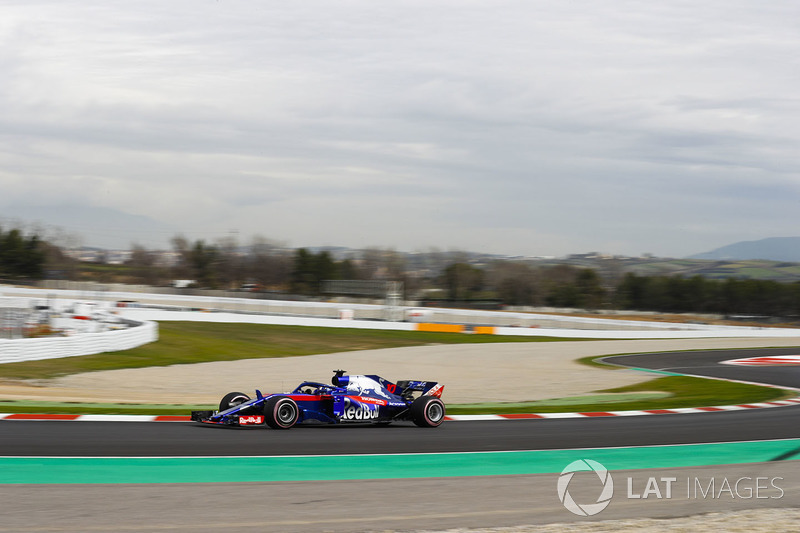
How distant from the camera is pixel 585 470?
343 inches

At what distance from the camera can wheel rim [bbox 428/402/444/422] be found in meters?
12.0

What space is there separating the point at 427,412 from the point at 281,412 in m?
2.26

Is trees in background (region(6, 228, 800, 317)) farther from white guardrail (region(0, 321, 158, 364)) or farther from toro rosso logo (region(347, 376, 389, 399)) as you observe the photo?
toro rosso logo (region(347, 376, 389, 399))

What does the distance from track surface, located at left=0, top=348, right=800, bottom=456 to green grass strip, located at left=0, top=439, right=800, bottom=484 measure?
408 millimetres

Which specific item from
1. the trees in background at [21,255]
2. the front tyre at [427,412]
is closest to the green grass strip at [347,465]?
the front tyre at [427,412]

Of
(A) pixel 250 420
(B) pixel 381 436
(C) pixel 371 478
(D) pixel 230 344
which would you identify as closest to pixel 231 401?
(A) pixel 250 420

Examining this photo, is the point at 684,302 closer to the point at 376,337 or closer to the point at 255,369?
the point at 376,337

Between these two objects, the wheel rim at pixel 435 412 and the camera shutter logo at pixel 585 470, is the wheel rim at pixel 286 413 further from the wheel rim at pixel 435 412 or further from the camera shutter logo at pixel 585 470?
the camera shutter logo at pixel 585 470

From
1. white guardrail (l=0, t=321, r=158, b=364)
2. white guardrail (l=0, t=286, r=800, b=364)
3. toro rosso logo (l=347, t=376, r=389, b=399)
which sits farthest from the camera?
white guardrail (l=0, t=286, r=800, b=364)

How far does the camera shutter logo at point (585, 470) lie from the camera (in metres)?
6.99

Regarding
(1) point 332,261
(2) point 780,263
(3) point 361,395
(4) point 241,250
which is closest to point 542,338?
(3) point 361,395

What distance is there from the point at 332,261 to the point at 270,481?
339 ft

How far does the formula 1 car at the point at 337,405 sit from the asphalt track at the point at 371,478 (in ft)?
0.64

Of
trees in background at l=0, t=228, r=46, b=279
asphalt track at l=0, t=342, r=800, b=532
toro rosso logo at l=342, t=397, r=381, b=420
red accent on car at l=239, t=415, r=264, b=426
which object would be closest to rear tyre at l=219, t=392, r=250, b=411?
asphalt track at l=0, t=342, r=800, b=532
